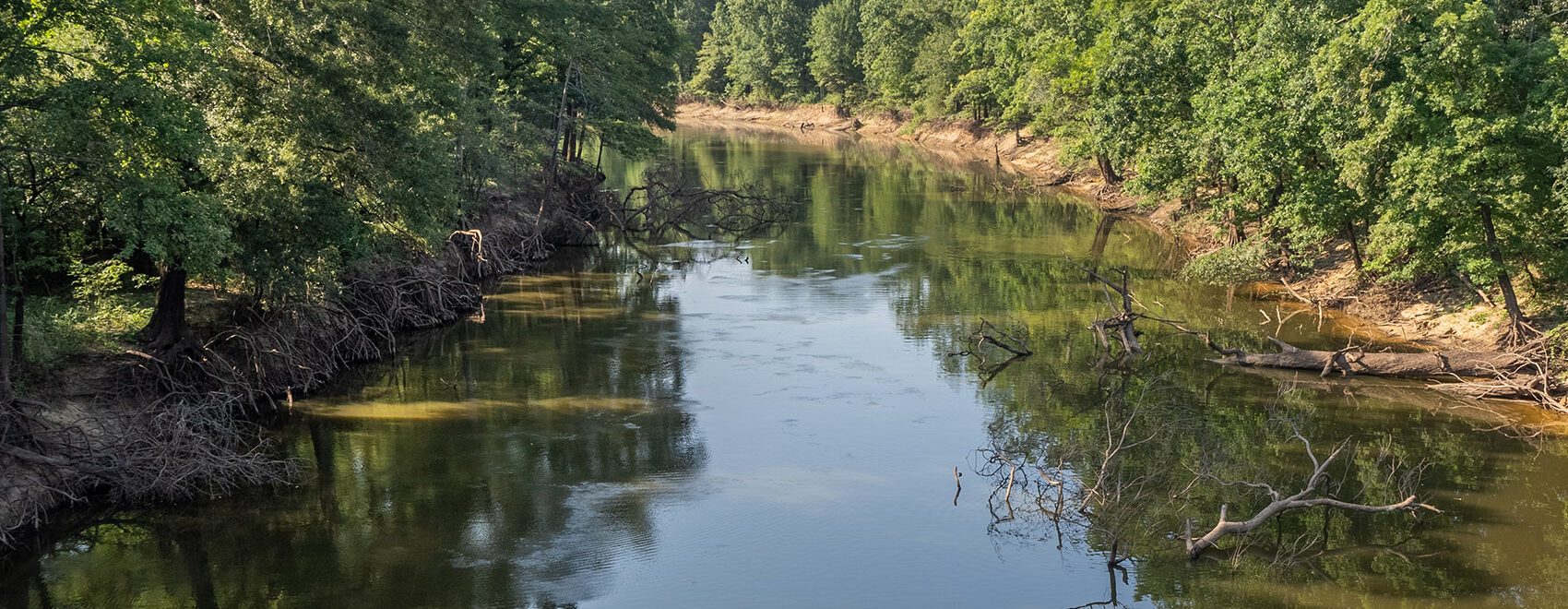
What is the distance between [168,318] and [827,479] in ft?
34.2

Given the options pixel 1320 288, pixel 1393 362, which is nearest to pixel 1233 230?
pixel 1320 288

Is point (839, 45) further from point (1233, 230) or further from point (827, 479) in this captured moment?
point (827, 479)

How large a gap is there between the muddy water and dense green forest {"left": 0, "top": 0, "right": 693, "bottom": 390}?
300cm

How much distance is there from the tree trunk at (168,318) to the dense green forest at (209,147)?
0.03 m

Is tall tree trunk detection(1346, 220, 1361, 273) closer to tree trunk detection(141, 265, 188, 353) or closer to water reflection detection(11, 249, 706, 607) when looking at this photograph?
water reflection detection(11, 249, 706, 607)

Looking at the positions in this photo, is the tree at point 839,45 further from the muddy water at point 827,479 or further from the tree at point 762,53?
the muddy water at point 827,479

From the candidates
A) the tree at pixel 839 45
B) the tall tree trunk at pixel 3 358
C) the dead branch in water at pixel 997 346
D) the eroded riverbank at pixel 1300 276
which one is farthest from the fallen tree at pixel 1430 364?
the tree at pixel 839 45

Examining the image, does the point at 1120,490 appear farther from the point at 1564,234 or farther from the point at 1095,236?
the point at 1095,236

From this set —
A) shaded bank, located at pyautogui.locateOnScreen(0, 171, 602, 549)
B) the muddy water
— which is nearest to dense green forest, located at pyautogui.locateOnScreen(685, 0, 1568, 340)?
the muddy water

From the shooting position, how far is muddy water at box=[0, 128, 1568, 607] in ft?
44.1

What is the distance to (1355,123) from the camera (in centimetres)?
2198

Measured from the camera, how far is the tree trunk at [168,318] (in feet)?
58.5

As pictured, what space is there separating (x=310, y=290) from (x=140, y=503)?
6236 millimetres

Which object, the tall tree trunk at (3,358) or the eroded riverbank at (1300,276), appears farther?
the eroded riverbank at (1300,276)
